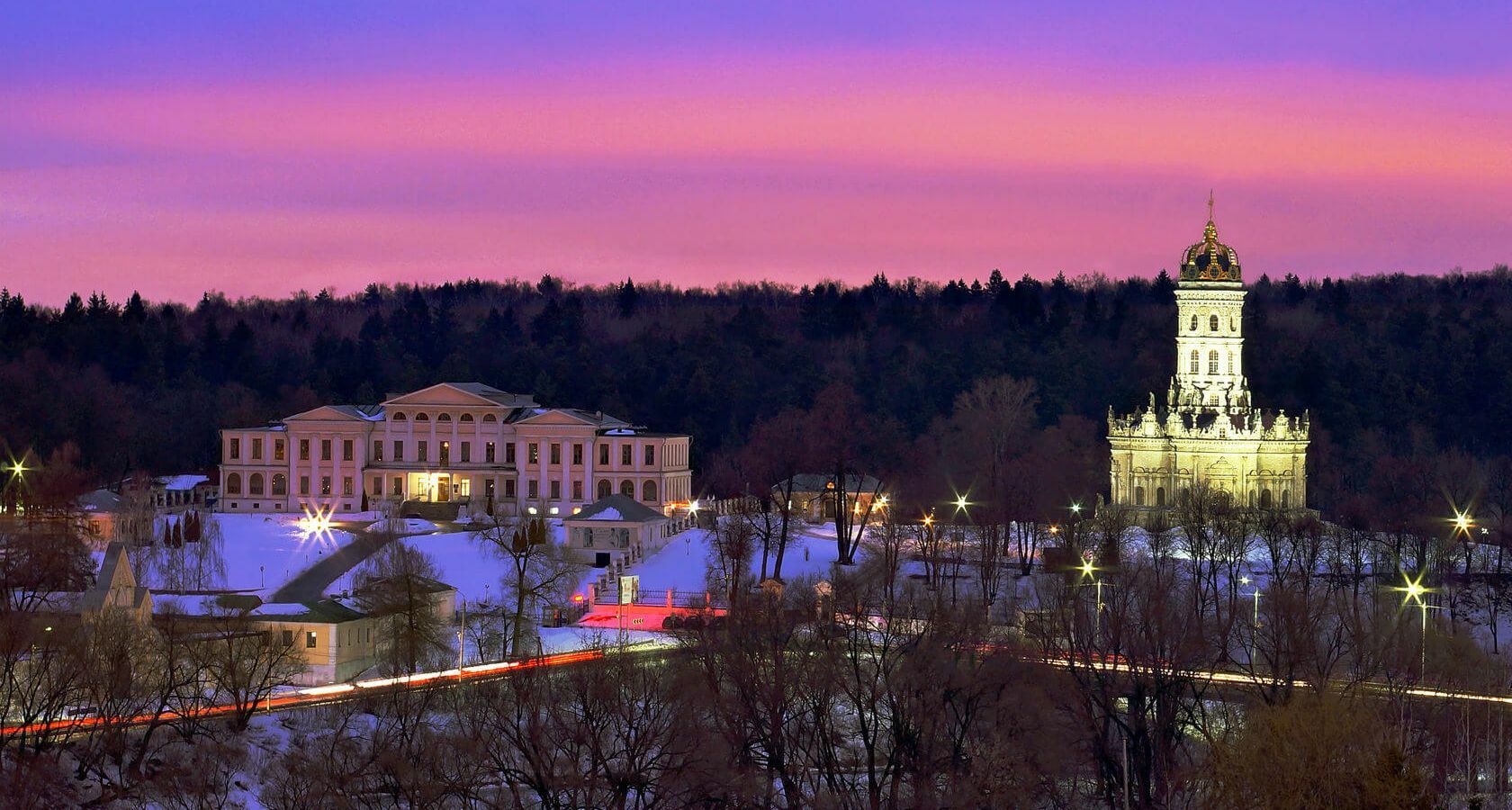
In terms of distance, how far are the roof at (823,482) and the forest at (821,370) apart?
1472mm

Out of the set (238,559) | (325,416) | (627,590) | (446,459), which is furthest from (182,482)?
(627,590)

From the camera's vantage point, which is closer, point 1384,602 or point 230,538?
point 1384,602

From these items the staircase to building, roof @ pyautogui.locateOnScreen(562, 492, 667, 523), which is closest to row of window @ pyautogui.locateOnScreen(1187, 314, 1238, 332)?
roof @ pyautogui.locateOnScreen(562, 492, 667, 523)

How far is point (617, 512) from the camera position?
7606 cm

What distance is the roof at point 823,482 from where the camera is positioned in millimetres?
86812

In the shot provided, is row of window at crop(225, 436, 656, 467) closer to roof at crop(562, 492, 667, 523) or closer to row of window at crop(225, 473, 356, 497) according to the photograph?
row of window at crop(225, 473, 356, 497)

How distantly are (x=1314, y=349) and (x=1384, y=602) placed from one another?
40746mm

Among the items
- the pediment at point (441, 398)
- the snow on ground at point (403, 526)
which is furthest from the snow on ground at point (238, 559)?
the pediment at point (441, 398)

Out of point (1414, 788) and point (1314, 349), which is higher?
point (1314, 349)

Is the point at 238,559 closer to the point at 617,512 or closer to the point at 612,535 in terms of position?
the point at 612,535

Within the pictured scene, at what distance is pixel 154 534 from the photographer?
246 ft

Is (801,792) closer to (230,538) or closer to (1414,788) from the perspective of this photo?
(1414,788)

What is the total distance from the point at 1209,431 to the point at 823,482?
1357cm

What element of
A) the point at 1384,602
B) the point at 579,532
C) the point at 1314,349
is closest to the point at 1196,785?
the point at 1384,602
